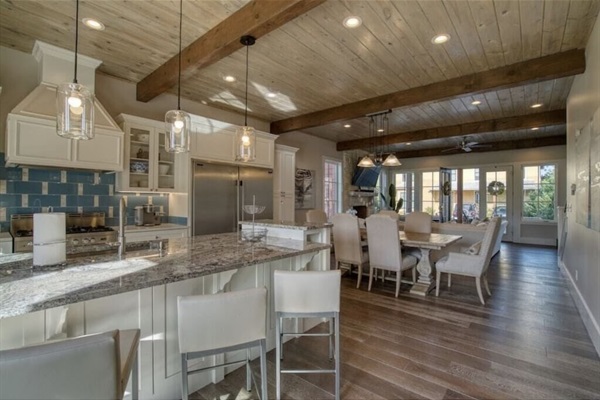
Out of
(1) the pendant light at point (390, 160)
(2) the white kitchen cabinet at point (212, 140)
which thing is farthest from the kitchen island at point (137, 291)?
(1) the pendant light at point (390, 160)

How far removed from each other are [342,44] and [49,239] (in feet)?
9.19

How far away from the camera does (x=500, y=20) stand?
2494 mm

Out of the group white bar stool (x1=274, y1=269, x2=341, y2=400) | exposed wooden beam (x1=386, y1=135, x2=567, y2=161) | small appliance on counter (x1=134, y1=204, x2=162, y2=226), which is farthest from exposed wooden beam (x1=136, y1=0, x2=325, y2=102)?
exposed wooden beam (x1=386, y1=135, x2=567, y2=161)

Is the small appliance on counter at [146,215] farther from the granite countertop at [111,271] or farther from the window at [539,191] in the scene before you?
the window at [539,191]

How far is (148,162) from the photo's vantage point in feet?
12.2

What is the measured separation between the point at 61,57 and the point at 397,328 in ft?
14.2

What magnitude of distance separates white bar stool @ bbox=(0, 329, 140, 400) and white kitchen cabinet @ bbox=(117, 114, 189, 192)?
10.4 feet

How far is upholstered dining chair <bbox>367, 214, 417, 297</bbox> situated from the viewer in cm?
368

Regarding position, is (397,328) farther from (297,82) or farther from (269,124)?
(269,124)

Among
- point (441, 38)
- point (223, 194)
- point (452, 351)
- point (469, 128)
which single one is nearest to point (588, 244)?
point (452, 351)

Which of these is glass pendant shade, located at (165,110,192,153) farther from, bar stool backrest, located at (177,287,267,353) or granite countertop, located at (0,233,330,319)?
bar stool backrest, located at (177,287,267,353)

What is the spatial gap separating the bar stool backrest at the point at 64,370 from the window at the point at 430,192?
979 centimetres

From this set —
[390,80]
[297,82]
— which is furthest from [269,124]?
[390,80]

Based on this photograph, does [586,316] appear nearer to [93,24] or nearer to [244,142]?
[244,142]
